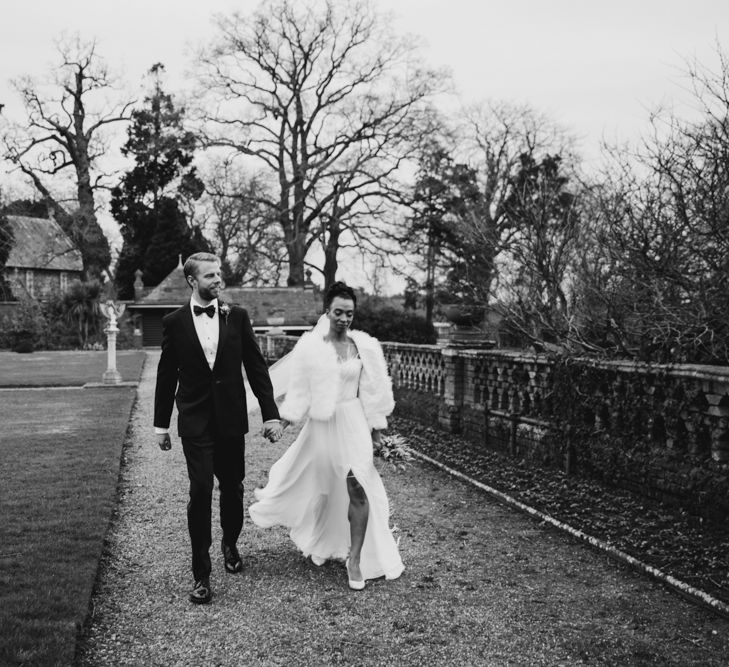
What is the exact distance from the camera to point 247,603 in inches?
179

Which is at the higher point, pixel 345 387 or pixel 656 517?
pixel 345 387

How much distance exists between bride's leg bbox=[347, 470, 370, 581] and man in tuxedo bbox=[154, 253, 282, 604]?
611mm

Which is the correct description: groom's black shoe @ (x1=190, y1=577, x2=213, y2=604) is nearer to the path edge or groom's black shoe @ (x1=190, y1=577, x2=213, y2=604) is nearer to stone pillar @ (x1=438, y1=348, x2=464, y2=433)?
the path edge

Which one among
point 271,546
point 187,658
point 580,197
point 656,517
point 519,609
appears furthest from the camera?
point 580,197

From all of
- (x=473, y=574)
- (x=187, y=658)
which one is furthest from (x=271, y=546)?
(x=187, y=658)

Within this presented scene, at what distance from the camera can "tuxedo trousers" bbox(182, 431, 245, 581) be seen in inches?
184

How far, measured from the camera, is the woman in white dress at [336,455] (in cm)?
505

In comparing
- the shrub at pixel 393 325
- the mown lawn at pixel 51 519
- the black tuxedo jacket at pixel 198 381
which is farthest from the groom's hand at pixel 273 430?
the shrub at pixel 393 325

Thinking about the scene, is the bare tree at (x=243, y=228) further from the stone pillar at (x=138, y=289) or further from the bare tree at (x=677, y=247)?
the bare tree at (x=677, y=247)

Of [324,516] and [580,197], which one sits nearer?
[324,516]

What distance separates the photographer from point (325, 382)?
16.8 ft

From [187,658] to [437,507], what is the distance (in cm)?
357

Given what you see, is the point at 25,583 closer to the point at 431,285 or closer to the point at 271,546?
the point at 271,546

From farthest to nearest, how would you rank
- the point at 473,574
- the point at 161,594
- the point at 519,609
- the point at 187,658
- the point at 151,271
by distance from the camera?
1. the point at 151,271
2. the point at 473,574
3. the point at 161,594
4. the point at 519,609
5. the point at 187,658
